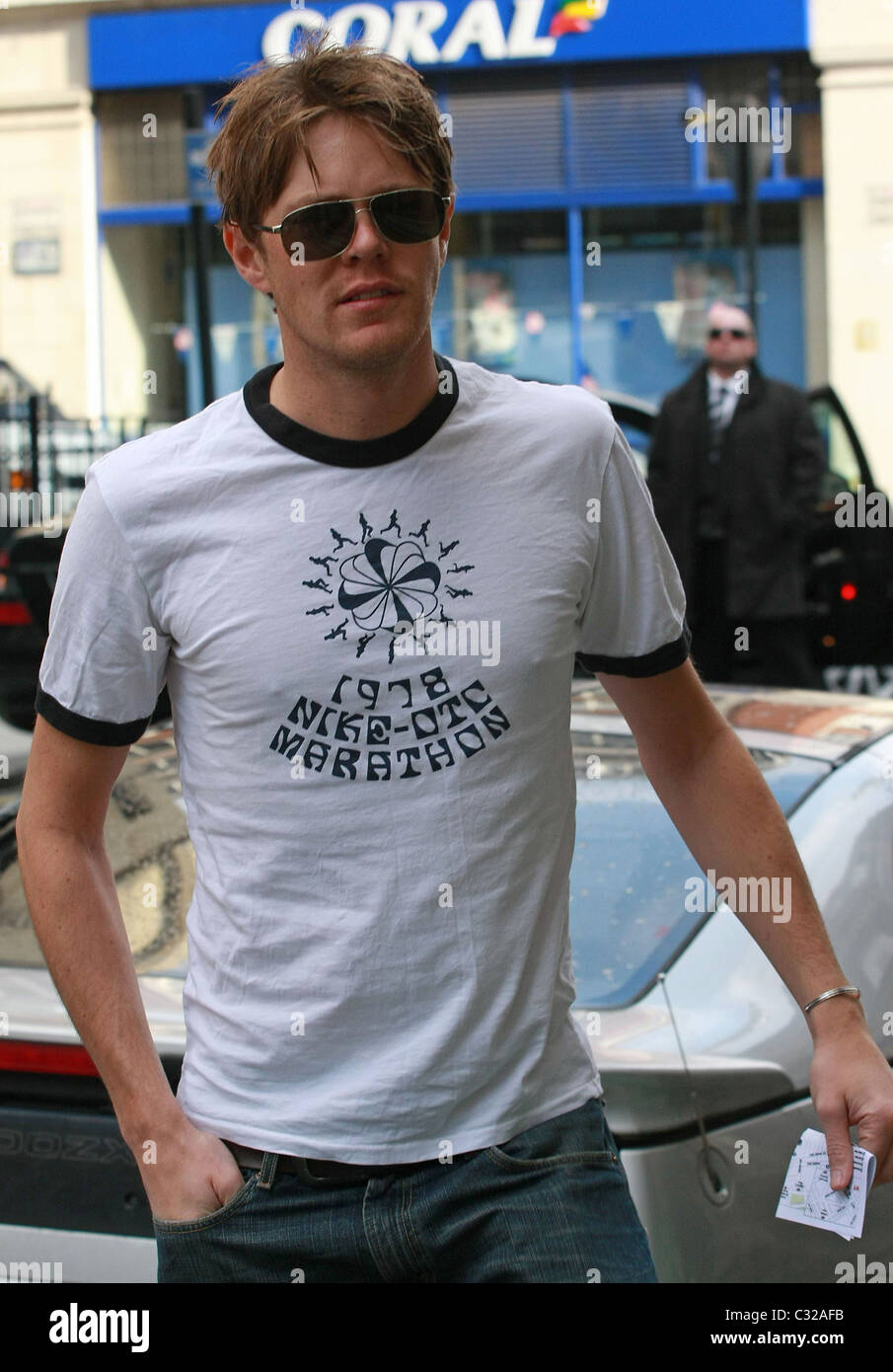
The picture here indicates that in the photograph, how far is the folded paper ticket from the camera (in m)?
1.88

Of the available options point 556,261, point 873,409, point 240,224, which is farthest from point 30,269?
point 240,224

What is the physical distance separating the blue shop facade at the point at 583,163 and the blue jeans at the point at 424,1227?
13.2 metres

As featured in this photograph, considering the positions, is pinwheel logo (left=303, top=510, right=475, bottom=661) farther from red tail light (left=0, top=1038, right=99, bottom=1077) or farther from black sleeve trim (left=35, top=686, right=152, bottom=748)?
red tail light (left=0, top=1038, right=99, bottom=1077)

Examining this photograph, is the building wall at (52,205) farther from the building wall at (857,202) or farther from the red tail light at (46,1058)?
the red tail light at (46,1058)

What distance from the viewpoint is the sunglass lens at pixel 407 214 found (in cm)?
186

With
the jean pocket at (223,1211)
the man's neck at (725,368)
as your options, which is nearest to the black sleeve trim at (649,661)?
the jean pocket at (223,1211)

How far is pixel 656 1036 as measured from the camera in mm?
2295

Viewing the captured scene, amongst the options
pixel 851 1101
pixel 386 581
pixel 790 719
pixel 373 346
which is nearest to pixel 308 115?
pixel 373 346

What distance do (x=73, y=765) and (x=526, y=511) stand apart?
584 mm

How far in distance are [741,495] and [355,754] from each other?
5667 mm

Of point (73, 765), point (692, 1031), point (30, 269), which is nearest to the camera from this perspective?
point (73, 765)

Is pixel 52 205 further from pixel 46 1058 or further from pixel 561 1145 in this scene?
pixel 561 1145

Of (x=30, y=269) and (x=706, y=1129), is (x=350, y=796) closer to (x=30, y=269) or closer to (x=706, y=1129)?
(x=706, y=1129)
